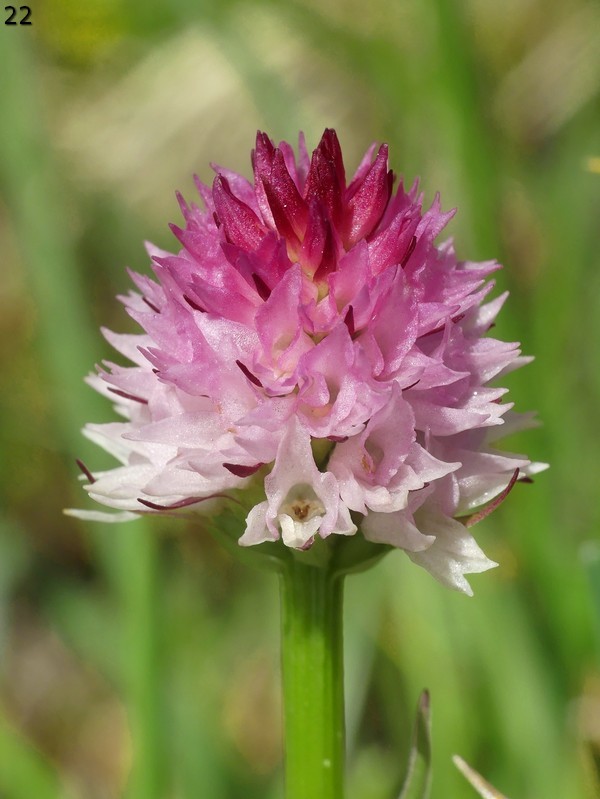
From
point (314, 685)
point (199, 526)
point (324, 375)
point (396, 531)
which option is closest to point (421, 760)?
point (314, 685)

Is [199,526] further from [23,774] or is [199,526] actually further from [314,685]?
[314,685]

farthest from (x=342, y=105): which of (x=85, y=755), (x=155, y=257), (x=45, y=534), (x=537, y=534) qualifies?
(x=155, y=257)

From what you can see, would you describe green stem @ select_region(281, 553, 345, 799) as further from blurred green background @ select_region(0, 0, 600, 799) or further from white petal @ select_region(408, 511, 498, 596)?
blurred green background @ select_region(0, 0, 600, 799)

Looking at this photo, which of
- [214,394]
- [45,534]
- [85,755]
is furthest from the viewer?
[45,534]

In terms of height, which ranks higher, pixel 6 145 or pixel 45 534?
pixel 6 145

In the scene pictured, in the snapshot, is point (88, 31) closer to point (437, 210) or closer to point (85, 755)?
point (85, 755)

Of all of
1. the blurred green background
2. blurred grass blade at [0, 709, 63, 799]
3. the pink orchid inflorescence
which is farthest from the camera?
the blurred green background

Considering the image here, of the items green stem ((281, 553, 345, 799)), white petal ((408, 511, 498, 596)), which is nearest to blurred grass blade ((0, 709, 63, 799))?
green stem ((281, 553, 345, 799))

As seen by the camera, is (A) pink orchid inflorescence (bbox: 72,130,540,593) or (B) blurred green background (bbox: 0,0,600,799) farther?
(B) blurred green background (bbox: 0,0,600,799)
